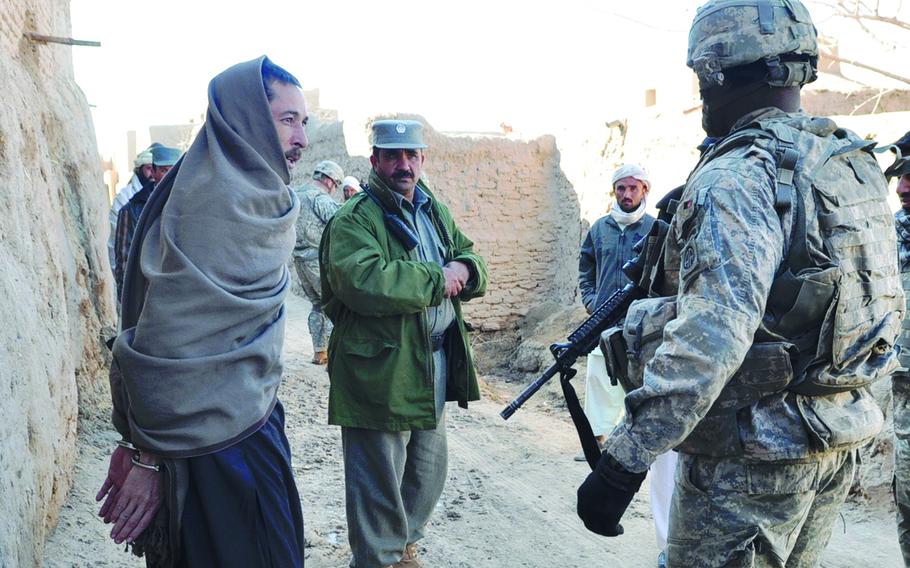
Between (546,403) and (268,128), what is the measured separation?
6.20 m

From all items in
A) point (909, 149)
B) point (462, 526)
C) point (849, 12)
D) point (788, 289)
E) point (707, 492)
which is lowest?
point (462, 526)

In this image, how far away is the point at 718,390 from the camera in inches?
→ 72.2

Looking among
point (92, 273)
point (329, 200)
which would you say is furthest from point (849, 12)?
point (92, 273)

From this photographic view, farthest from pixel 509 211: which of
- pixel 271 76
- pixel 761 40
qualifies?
pixel 761 40

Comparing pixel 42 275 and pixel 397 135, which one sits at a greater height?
pixel 397 135

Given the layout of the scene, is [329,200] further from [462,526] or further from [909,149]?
[909,149]

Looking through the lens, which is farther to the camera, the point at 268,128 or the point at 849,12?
the point at 849,12

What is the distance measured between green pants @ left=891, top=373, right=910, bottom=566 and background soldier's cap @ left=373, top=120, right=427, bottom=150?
7.85ft

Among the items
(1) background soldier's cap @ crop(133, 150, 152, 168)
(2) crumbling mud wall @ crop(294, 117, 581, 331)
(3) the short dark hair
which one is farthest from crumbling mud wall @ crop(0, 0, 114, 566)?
(2) crumbling mud wall @ crop(294, 117, 581, 331)

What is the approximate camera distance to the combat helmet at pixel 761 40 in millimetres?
2100

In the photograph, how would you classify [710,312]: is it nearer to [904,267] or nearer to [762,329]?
[762,329]

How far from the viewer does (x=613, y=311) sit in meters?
2.56

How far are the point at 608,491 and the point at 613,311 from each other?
0.78 meters

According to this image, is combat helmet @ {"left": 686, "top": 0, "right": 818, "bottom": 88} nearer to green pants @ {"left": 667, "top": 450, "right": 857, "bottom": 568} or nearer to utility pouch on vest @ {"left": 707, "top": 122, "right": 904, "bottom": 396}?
utility pouch on vest @ {"left": 707, "top": 122, "right": 904, "bottom": 396}
